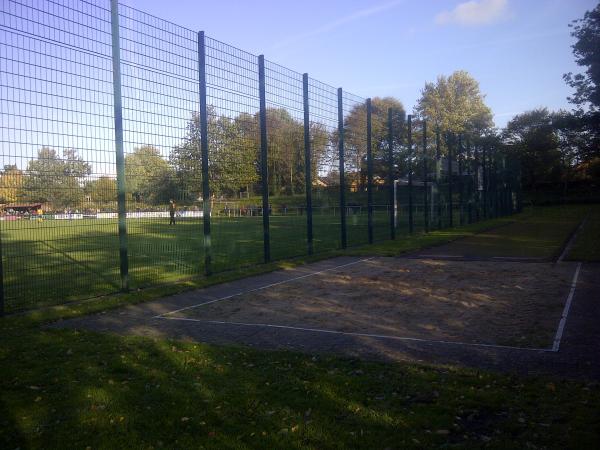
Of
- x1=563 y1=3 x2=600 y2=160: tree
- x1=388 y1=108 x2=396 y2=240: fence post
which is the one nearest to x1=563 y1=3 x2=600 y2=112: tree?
x1=563 y1=3 x2=600 y2=160: tree

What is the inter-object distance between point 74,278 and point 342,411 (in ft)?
28.5

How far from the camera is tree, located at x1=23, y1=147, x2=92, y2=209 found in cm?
802

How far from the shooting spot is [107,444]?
3490 millimetres

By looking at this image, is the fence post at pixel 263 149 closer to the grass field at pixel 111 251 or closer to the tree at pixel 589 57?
the grass field at pixel 111 251

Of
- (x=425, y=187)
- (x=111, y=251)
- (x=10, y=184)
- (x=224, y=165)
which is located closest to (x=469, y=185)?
(x=425, y=187)

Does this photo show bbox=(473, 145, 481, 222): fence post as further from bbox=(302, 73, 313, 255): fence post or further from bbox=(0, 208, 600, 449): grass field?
bbox=(0, 208, 600, 449): grass field

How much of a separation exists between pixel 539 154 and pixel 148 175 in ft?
217

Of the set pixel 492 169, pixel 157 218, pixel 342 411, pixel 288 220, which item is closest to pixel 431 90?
pixel 492 169

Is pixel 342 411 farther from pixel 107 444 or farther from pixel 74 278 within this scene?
pixel 74 278

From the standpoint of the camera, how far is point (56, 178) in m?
8.38

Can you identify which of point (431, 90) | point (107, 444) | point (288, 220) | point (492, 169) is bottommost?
point (107, 444)

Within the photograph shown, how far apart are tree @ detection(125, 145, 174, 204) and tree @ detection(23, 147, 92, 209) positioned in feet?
2.88

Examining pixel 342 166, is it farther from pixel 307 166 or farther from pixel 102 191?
pixel 102 191

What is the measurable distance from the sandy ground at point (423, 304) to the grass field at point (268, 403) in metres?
1.41
